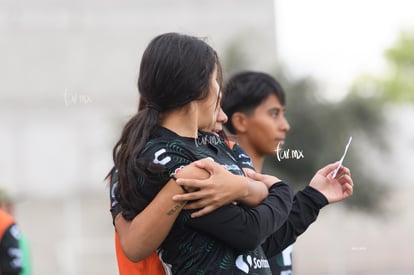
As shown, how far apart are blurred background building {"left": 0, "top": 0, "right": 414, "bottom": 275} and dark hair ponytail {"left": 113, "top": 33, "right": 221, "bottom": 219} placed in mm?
13171

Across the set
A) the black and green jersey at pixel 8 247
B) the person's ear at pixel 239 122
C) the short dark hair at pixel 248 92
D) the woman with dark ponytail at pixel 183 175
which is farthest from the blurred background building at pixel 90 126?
the woman with dark ponytail at pixel 183 175

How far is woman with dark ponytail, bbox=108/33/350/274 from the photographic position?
6.91ft

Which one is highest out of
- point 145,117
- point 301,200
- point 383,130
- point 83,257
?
point 145,117

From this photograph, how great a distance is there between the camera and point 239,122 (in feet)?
11.4

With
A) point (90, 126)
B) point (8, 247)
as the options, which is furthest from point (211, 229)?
point (90, 126)

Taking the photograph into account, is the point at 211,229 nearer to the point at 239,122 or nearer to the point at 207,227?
the point at 207,227

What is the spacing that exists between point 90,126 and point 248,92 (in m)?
15.7

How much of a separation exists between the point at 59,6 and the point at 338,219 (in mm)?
7856

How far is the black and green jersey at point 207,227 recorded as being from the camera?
6.91 feet

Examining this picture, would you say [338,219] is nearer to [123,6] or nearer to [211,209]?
[123,6]

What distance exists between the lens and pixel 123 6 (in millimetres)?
18266

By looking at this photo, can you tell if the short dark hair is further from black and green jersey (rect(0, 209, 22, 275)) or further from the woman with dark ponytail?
black and green jersey (rect(0, 209, 22, 275))

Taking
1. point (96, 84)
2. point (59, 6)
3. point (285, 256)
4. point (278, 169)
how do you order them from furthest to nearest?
point (59, 6) < point (96, 84) < point (278, 169) < point (285, 256)

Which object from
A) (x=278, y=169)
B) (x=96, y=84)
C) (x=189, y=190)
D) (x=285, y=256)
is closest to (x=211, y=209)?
(x=189, y=190)
